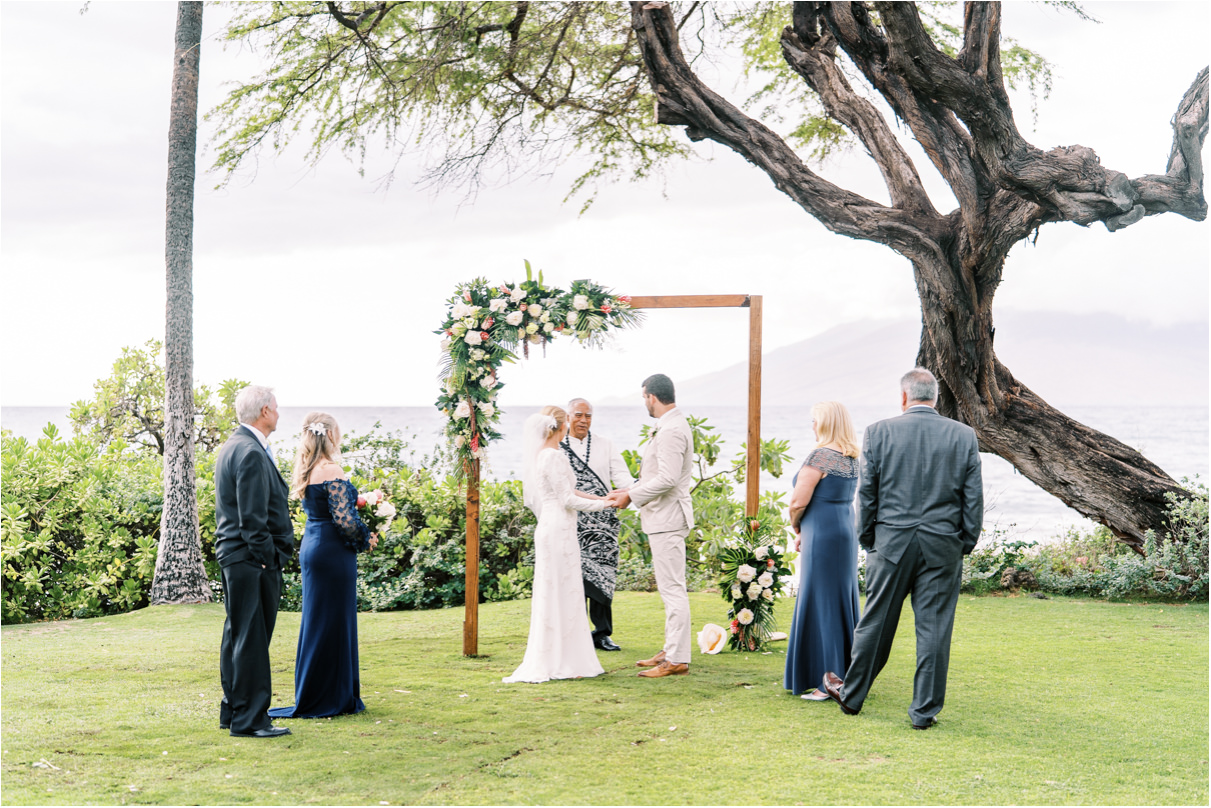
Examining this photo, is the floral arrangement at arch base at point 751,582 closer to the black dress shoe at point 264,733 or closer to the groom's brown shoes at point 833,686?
the groom's brown shoes at point 833,686

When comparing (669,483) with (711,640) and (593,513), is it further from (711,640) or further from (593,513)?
(711,640)

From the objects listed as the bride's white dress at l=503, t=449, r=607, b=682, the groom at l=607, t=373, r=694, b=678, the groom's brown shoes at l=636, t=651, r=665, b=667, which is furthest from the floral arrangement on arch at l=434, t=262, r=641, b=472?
the groom's brown shoes at l=636, t=651, r=665, b=667

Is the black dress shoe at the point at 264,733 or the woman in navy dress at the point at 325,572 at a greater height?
the woman in navy dress at the point at 325,572

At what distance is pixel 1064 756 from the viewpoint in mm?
4598

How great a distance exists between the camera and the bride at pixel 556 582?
6.21 m

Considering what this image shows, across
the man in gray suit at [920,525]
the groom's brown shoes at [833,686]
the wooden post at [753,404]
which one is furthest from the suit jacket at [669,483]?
the man in gray suit at [920,525]

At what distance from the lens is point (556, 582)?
621 centimetres

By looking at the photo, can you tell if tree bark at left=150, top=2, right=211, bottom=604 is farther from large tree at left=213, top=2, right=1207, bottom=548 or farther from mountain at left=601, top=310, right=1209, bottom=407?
mountain at left=601, top=310, right=1209, bottom=407

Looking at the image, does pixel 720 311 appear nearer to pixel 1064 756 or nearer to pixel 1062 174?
pixel 1062 174

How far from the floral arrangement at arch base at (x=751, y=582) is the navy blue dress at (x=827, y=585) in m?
1.13

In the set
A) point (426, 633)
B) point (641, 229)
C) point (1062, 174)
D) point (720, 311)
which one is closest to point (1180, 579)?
point (1062, 174)

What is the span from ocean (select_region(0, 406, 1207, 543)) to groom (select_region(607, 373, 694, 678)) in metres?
7.88

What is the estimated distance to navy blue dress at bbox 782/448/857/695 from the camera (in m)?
5.70

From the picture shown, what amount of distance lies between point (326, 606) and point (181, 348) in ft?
17.5
